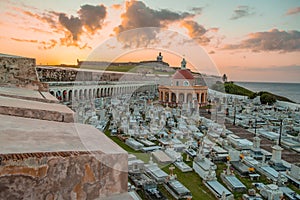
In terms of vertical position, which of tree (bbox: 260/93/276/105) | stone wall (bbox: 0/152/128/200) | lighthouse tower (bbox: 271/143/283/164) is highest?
stone wall (bbox: 0/152/128/200)

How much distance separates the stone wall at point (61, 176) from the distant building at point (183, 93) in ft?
59.0

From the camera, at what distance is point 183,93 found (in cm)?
2542

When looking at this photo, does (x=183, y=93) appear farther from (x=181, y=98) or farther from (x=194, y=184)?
(x=194, y=184)

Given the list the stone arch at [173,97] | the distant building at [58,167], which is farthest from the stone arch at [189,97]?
the distant building at [58,167]

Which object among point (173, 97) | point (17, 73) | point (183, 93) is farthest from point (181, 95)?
point (17, 73)

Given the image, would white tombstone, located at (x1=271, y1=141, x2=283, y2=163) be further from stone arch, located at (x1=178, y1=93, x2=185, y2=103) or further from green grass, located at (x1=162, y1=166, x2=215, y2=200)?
stone arch, located at (x1=178, y1=93, x2=185, y2=103)

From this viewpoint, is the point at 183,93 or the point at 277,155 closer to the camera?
the point at 277,155

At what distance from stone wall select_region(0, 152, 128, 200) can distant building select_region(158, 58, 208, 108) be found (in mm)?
17996

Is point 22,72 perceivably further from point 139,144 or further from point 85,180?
point 85,180

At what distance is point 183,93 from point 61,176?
2411 cm

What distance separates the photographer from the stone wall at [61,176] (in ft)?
5.09

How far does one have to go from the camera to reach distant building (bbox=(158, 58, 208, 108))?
75.5ft

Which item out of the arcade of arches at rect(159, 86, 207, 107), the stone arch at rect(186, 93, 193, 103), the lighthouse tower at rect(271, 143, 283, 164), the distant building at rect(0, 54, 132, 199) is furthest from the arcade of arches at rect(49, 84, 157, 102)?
the distant building at rect(0, 54, 132, 199)

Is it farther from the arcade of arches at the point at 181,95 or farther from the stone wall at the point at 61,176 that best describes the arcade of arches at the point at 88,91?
the stone wall at the point at 61,176
